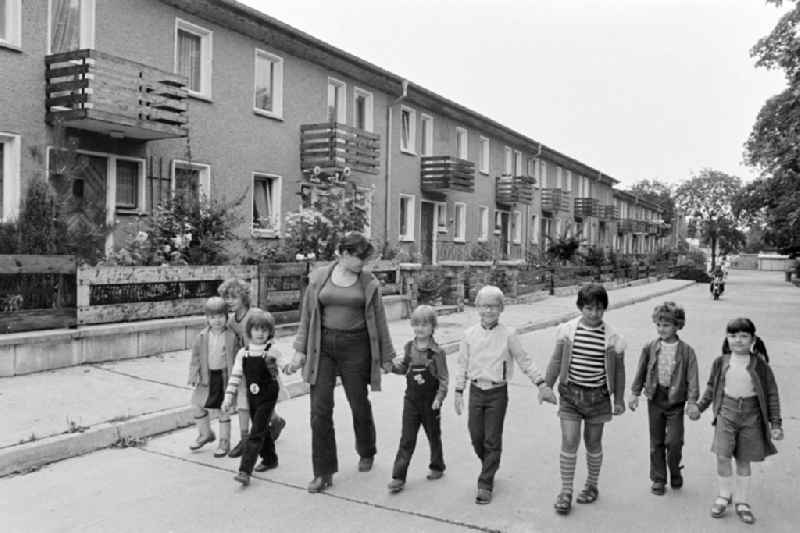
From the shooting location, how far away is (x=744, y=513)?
444 centimetres

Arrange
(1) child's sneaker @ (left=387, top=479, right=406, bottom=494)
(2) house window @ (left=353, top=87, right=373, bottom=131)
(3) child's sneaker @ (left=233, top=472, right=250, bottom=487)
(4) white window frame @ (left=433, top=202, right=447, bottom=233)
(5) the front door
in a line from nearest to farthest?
1. (1) child's sneaker @ (left=387, top=479, right=406, bottom=494)
2. (3) child's sneaker @ (left=233, top=472, right=250, bottom=487)
3. (2) house window @ (left=353, top=87, right=373, bottom=131)
4. (5) the front door
5. (4) white window frame @ (left=433, top=202, right=447, bottom=233)

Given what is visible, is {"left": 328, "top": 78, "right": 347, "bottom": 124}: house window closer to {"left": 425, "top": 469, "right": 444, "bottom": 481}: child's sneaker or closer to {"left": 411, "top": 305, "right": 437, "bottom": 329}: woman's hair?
{"left": 411, "top": 305, "right": 437, "bottom": 329}: woman's hair

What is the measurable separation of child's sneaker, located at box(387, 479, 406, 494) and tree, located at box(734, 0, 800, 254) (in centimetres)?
1756

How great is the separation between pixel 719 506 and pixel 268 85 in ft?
52.1

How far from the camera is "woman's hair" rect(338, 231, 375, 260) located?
503 cm

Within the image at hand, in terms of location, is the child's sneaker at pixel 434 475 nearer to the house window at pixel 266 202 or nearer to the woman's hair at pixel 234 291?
the woman's hair at pixel 234 291

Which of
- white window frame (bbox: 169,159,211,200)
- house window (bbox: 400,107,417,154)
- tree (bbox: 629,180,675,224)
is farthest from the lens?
tree (bbox: 629,180,675,224)

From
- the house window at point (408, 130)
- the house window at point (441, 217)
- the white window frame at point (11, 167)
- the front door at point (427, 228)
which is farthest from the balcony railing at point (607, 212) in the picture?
the white window frame at point (11, 167)

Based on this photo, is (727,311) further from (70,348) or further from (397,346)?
(70,348)

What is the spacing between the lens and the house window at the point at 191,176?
48.9ft

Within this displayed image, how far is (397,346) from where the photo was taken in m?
11.8

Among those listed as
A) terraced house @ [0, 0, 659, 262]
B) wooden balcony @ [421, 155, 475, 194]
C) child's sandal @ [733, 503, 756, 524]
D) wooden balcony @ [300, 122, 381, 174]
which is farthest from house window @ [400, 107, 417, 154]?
child's sandal @ [733, 503, 756, 524]

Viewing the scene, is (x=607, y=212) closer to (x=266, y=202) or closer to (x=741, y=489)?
(x=266, y=202)

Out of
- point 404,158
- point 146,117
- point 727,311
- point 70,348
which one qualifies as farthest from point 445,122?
point 70,348
